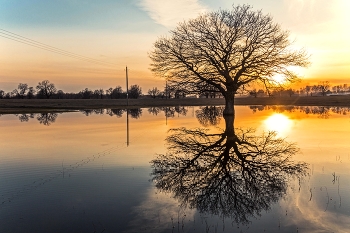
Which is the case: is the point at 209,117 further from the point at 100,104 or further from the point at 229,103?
the point at 100,104

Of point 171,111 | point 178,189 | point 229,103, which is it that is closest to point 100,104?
point 171,111

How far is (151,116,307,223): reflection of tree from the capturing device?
8.36 metres

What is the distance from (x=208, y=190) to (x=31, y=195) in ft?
17.9

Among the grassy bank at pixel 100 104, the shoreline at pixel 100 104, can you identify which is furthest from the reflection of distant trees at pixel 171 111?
the grassy bank at pixel 100 104

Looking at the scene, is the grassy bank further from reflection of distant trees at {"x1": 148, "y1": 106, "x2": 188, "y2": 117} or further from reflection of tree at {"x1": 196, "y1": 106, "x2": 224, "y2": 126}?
reflection of tree at {"x1": 196, "y1": 106, "x2": 224, "y2": 126}

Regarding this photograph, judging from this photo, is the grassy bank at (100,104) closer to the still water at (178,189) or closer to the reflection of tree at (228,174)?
the still water at (178,189)

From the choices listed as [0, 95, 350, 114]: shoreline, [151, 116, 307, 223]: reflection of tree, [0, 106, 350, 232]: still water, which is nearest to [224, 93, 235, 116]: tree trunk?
[151, 116, 307, 223]: reflection of tree

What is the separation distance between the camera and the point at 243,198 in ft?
28.6

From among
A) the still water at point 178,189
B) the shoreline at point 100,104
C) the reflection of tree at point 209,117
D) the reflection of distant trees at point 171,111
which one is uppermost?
the shoreline at point 100,104

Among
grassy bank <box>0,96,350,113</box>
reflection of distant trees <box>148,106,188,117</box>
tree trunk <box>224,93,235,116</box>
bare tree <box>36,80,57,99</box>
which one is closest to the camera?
tree trunk <box>224,93,235,116</box>

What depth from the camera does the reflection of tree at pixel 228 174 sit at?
8359 mm

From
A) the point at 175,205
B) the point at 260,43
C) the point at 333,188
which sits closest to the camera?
the point at 175,205

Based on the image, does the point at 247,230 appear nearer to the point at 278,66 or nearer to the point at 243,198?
the point at 243,198

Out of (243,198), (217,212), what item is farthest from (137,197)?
(243,198)
